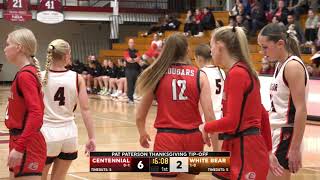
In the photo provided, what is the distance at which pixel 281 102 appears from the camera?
4875 mm

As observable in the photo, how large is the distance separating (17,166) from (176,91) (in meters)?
1.32

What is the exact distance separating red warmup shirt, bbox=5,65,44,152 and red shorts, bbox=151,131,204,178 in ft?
3.04

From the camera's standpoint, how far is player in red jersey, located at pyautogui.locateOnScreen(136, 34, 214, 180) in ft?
15.4

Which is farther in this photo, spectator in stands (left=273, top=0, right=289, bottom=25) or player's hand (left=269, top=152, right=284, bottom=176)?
spectator in stands (left=273, top=0, right=289, bottom=25)

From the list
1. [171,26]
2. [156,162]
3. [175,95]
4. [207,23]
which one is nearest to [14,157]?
[156,162]

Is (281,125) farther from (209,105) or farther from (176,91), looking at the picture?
(176,91)

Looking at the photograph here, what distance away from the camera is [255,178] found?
412 cm

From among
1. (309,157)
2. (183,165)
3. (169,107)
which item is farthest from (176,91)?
(309,157)

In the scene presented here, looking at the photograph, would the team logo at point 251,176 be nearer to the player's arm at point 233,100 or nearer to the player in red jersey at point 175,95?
the player's arm at point 233,100

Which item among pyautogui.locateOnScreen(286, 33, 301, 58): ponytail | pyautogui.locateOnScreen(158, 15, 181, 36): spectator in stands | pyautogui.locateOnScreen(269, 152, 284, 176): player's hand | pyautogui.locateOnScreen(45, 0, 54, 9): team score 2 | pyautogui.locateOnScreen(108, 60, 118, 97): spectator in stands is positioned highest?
pyautogui.locateOnScreen(286, 33, 301, 58): ponytail

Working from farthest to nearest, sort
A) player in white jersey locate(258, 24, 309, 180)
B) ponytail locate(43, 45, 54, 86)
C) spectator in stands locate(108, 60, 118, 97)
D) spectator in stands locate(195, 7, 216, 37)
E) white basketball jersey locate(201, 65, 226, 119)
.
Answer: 1. spectator in stands locate(195, 7, 216, 37)
2. spectator in stands locate(108, 60, 118, 97)
3. white basketball jersey locate(201, 65, 226, 119)
4. ponytail locate(43, 45, 54, 86)
5. player in white jersey locate(258, 24, 309, 180)

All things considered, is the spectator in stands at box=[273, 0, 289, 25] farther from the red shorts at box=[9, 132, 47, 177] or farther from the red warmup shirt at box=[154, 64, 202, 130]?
the red shorts at box=[9, 132, 47, 177]

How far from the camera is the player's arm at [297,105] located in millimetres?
4586

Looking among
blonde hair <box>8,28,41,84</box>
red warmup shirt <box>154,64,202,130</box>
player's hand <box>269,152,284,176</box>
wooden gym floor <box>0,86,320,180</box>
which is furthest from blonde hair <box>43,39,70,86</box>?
wooden gym floor <box>0,86,320,180</box>
